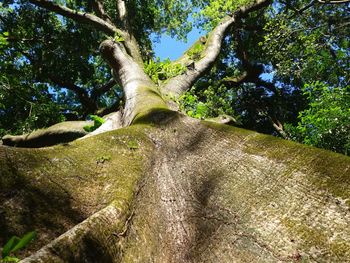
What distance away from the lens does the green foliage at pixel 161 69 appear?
29.5 feet

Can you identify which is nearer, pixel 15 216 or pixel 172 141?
pixel 15 216

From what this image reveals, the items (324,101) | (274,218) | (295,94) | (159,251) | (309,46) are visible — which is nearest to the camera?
(274,218)

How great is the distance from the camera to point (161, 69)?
30.5 feet

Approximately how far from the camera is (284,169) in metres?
2.80

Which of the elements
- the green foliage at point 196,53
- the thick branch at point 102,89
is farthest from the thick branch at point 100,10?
the green foliage at point 196,53

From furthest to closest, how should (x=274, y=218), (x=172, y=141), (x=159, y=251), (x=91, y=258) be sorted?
(x=172, y=141)
(x=159, y=251)
(x=274, y=218)
(x=91, y=258)

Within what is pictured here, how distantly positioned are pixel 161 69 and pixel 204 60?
1327 mm

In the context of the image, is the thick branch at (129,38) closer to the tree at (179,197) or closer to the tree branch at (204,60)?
the tree branch at (204,60)

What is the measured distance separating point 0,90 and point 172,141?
8.50m

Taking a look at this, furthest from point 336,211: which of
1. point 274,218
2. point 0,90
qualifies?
point 0,90

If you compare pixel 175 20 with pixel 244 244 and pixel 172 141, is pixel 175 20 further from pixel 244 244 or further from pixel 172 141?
pixel 244 244

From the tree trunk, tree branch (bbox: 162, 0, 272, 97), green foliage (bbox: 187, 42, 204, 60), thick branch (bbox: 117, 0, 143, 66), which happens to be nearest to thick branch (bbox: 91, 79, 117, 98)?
thick branch (bbox: 117, 0, 143, 66)

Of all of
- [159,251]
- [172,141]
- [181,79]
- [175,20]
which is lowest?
[159,251]

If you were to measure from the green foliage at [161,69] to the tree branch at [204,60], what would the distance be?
0.52 ft
